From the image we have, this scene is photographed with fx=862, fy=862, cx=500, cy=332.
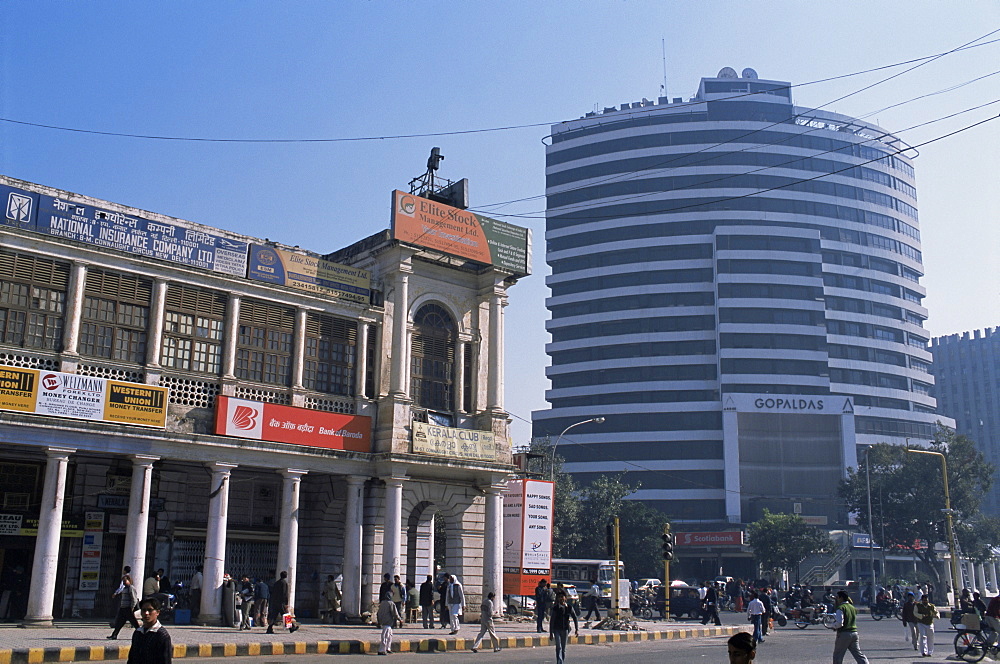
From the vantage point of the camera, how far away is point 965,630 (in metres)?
19.4

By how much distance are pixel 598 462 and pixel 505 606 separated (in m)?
63.8

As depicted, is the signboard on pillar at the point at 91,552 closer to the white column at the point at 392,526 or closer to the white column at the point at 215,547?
the white column at the point at 215,547

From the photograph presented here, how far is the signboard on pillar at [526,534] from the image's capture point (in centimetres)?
2800

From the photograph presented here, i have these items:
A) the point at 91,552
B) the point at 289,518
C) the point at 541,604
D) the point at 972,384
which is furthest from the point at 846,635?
the point at 972,384

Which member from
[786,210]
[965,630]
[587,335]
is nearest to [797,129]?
[786,210]

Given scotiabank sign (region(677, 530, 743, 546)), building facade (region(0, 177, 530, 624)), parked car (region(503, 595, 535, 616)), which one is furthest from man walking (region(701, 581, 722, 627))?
scotiabank sign (region(677, 530, 743, 546))

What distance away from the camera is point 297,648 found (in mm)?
18594

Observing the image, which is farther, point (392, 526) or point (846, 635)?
point (392, 526)

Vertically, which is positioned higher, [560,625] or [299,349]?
[299,349]

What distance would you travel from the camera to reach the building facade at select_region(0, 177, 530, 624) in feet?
68.0

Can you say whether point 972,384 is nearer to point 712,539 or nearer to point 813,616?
point 712,539

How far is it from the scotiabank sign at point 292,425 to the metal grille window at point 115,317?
265 cm

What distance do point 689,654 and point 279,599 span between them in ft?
33.0

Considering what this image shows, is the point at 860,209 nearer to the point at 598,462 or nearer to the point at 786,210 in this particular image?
the point at 786,210
